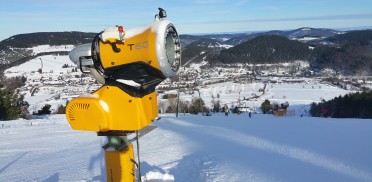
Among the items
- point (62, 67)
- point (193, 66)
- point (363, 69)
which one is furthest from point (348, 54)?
point (62, 67)

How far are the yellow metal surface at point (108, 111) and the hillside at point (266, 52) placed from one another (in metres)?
186

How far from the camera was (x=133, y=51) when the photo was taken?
2463mm

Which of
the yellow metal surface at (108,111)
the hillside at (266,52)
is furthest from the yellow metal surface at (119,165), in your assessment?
the hillside at (266,52)

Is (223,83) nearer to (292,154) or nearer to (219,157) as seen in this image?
(292,154)

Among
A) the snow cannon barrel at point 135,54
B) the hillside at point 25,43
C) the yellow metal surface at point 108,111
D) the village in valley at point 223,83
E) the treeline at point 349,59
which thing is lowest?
the village in valley at point 223,83

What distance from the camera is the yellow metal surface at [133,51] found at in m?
2.39

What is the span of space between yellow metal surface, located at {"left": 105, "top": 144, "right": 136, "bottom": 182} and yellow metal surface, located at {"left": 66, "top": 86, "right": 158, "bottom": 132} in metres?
0.27

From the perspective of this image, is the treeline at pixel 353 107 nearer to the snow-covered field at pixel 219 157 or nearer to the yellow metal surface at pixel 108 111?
the snow-covered field at pixel 219 157

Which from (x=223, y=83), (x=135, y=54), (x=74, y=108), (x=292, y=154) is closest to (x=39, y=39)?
(x=223, y=83)

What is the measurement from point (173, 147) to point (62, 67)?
466 feet

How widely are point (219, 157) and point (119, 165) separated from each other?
3.89m

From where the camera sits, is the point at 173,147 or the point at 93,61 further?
the point at 173,147

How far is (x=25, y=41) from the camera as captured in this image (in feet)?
510

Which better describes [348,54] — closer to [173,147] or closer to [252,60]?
[252,60]
